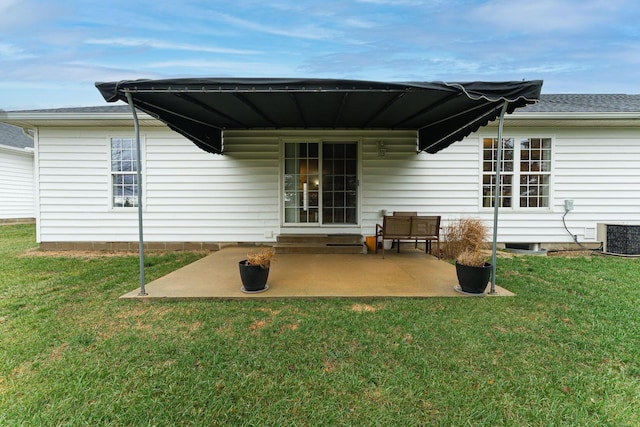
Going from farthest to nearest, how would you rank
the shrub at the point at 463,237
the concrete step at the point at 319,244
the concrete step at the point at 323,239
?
1. the concrete step at the point at 323,239
2. the concrete step at the point at 319,244
3. the shrub at the point at 463,237

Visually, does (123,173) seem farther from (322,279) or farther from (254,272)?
(322,279)

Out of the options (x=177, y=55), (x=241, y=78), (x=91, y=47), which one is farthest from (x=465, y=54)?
(x=91, y=47)

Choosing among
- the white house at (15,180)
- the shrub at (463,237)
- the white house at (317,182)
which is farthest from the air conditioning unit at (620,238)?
the white house at (15,180)

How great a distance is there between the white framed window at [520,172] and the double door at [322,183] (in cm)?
295

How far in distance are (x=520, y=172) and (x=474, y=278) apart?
430 cm

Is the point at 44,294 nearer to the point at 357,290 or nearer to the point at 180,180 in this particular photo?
the point at 180,180

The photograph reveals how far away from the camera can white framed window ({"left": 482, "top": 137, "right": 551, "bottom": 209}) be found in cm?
644

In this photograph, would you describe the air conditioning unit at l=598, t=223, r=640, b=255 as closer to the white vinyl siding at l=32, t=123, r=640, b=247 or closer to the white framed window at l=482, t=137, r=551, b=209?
the white vinyl siding at l=32, t=123, r=640, b=247

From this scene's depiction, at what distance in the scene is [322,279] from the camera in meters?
4.05

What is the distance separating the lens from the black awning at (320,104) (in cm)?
291

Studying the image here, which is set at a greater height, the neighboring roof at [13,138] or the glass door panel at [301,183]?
the neighboring roof at [13,138]

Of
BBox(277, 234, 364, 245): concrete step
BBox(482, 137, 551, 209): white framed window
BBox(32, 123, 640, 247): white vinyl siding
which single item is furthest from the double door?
BBox(482, 137, 551, 209): white framed window

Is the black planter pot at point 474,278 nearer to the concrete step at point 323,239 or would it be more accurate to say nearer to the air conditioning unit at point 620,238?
the concrete step at point 323,239

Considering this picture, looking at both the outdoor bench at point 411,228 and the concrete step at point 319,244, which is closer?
the outdoor bench at point 411,228
